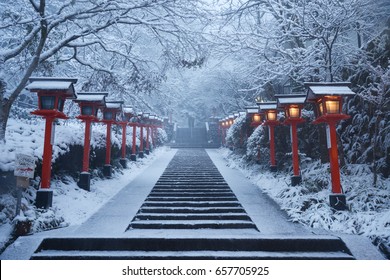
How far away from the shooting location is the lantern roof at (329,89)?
20.4ft

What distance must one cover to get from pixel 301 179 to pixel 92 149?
7.13 meters

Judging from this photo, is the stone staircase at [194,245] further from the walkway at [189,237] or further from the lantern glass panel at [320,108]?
the lantern glass panel at [320,108]

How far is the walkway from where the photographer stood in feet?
15.3

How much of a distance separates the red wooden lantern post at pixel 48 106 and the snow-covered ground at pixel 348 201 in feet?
18.8

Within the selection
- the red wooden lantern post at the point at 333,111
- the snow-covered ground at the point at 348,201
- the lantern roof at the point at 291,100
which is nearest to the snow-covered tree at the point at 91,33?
the lantern roof at the point at 291,100

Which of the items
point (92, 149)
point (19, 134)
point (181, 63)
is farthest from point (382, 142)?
point (19, 134)

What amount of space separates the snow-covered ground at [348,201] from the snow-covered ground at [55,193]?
5.10 m

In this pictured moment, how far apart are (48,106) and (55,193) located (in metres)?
2.28

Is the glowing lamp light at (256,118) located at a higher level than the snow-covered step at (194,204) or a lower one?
higher

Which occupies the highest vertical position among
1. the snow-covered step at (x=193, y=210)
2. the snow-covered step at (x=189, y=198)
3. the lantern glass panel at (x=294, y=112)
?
the lantern glass panel at (x=294, y=112)

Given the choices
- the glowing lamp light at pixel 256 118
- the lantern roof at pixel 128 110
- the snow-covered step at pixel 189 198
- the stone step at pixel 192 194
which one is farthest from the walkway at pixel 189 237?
the lantern roof at pixel 128 110

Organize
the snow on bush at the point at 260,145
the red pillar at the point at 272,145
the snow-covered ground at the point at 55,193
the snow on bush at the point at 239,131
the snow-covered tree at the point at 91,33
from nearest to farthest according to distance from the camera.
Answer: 1. the snow-covered ground at the point at 55,193
2. the snow-covered tree at the point at 91,33
3. the red pillar at the point at 272,145
4. the snow on bush at the point at 260,145
5. the snow on bush at the point at 239,131

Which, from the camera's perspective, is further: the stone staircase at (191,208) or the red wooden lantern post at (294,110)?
the red wooden lantern post at (294,110)

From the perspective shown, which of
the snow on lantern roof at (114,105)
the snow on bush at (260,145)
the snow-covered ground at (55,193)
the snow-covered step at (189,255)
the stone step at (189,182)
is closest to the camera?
the snow-covered step at (189,255)
